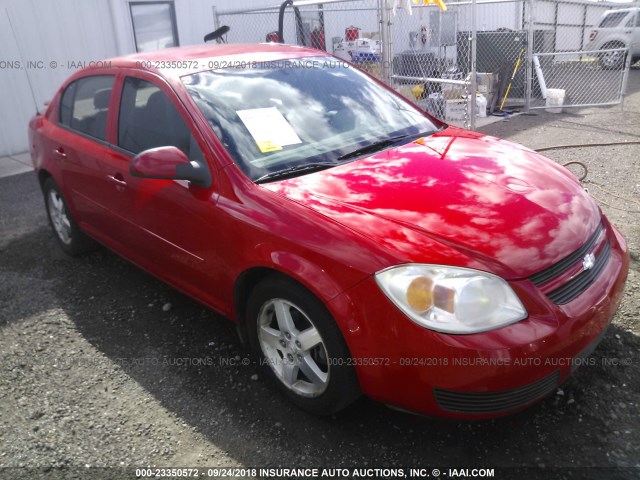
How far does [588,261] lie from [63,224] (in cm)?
393

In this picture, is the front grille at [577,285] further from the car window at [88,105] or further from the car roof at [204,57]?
the car window at [88,105]

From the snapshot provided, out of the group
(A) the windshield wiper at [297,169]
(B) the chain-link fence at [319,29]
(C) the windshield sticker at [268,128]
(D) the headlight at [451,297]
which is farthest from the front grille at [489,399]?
(B) the chain-link fence at [319,29]

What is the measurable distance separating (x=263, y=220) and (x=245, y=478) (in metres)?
1.11

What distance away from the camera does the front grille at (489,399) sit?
2090 millimetres

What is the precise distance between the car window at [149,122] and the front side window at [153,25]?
6558mm

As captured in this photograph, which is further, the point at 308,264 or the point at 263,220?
the point at 263,220

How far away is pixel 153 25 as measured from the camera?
9.62m

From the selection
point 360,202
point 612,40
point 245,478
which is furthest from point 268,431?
point 612,40

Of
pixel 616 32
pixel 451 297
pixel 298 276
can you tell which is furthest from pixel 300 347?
pixel 616 32

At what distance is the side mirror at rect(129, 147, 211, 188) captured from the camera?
2684 mm

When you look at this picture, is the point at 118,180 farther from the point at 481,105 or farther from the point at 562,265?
the point at 481,105

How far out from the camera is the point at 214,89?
3.03 metres

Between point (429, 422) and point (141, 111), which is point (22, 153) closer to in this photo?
point (141, 111)

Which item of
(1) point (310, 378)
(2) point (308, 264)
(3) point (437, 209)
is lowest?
(1) point (310, 378)
